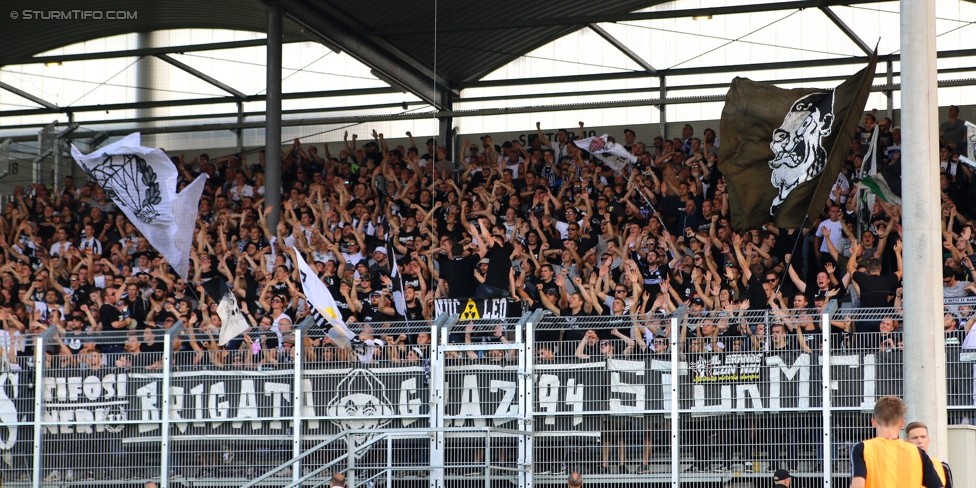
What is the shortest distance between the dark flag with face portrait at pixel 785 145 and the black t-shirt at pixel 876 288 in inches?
38.3

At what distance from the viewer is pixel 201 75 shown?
2655 cm

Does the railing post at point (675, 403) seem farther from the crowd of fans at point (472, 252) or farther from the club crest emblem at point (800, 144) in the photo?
the club crest emblem at point (800, 144)

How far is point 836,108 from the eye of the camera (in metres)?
14.3

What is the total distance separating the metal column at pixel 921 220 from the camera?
10703 millimetres

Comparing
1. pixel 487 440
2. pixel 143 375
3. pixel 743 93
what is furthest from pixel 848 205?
pixel 143 375

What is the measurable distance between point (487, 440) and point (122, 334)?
5.25m

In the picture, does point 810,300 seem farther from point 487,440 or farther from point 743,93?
point 487,440

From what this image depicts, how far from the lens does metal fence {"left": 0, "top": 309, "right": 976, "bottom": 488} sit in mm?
12961

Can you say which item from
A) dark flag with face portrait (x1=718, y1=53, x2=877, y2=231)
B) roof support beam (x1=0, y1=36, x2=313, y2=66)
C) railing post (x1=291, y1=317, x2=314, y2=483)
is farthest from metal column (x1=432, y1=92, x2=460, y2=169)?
railing post (x1=291, y1=317, x2=314, y2=483)

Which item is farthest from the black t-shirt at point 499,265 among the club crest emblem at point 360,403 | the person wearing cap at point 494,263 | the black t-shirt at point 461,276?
the club crest emblem at point 360,403

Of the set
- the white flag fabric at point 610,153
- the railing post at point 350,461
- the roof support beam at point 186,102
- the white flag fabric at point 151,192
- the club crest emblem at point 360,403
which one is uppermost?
the roof support beam at point 186,102

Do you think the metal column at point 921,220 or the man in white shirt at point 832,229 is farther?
the man in white shirt at point 832,229

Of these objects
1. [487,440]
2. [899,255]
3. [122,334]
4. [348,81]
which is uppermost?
[348,81]

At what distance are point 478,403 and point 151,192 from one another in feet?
21.3
